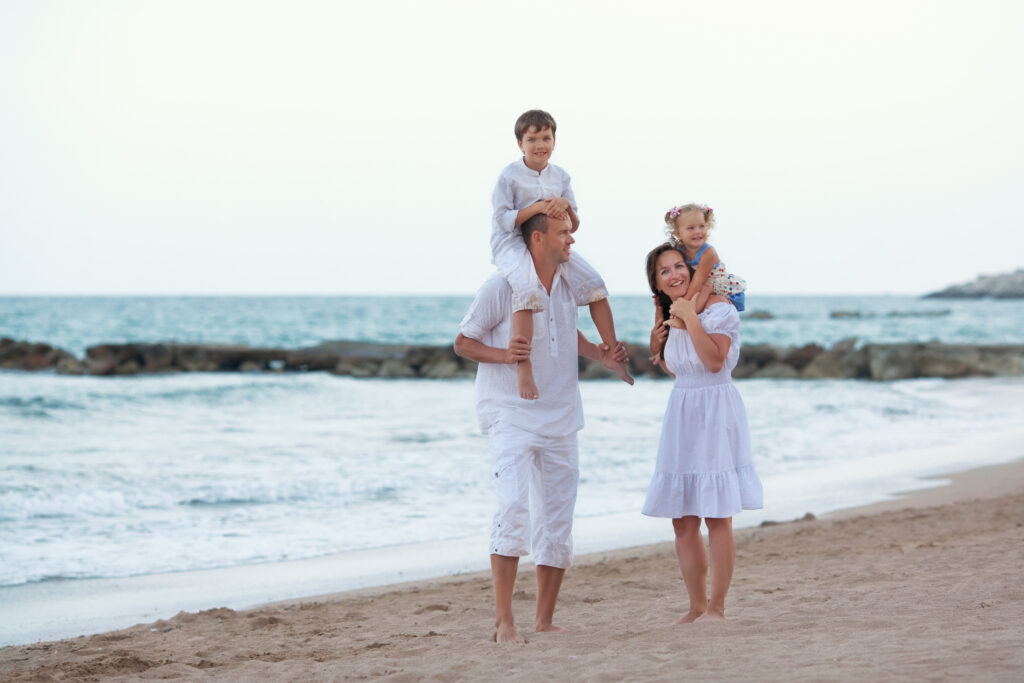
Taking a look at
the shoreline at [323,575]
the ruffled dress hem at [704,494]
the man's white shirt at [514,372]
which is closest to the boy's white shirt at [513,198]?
the man's white shirt at [514,372]

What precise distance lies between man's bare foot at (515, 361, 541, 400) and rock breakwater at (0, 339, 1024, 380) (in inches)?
861

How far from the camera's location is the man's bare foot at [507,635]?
3920mm

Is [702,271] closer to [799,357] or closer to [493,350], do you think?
[493,350]

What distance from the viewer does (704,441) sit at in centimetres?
405

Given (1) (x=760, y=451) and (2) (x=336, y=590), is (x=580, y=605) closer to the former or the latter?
(2) (x=336, y=590)

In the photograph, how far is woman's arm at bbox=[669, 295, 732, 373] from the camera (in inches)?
157

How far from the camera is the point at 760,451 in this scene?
11.7 m

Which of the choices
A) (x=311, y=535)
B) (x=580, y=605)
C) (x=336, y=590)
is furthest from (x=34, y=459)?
(x=580, y=605)

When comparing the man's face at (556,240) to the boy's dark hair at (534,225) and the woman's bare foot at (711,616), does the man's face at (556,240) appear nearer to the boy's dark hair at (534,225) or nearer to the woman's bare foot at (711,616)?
the boy's dark hair at (534,225)

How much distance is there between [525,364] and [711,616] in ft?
4.33

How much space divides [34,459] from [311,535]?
487 cm

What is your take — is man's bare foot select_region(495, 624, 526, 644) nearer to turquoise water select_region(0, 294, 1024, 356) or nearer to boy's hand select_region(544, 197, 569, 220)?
boy's hand select_region(544, 197, 569, 220)

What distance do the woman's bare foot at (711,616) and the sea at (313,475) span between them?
2.49m

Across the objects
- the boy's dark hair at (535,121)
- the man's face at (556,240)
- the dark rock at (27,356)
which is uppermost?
the boy's dark hair at (535,121)
